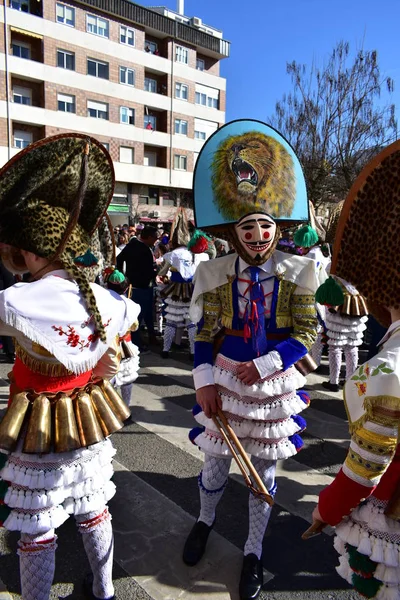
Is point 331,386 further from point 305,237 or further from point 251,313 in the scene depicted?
point 251,313

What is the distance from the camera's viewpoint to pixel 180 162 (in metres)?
29.4

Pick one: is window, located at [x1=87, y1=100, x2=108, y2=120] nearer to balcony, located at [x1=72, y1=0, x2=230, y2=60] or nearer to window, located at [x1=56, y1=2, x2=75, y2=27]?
window, located at [x1=56, y1=2, x2=75, y2=27]

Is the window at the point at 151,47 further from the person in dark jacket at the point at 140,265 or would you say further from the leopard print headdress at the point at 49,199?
the leopard print headdress at the point at 49,199

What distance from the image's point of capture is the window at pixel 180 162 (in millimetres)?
29172

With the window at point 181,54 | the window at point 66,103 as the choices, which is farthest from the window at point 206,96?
the window at point 66,103

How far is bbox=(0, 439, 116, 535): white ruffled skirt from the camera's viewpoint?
6.00 ft

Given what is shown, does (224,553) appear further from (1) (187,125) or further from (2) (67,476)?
(1) (187,125)

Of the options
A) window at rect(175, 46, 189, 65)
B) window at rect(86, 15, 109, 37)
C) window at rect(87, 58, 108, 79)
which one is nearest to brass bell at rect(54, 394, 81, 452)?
window at rect(87, 58, 108, 79)

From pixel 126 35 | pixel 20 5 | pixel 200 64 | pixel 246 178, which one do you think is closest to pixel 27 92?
pixel 20 5

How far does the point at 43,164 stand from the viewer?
1.83m

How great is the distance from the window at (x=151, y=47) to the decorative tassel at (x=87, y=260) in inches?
1152

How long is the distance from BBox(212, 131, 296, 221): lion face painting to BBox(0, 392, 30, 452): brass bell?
4.52 ft

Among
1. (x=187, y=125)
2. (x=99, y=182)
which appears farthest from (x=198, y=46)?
(x=99, y=182)

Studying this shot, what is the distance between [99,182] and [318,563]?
2.37 metres
